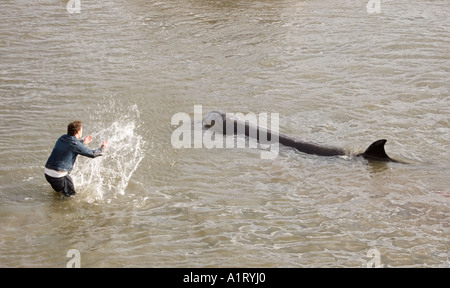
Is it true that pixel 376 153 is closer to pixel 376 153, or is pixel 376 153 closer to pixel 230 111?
pixel 376 153

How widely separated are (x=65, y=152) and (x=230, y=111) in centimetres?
445

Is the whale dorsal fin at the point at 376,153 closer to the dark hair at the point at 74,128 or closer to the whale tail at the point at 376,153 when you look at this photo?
the whale tail at the point at 376,153

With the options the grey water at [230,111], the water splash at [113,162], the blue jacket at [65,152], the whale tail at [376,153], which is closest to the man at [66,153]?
the blue jacket at [65,152]

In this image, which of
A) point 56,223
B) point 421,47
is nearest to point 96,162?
point 56,223

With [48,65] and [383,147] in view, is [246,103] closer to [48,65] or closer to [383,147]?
[383,147]

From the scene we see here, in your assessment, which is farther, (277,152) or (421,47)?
(421,47)

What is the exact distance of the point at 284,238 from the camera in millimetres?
8258

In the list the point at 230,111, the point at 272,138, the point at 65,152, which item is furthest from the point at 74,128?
the point at 230,111

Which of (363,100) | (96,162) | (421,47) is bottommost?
(96,162)

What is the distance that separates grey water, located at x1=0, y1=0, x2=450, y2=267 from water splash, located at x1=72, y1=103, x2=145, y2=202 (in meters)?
0.03

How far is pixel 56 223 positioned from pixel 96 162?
173 centimetres

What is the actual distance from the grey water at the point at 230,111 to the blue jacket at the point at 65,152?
2.04 ft

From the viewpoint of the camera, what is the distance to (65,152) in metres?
8.83

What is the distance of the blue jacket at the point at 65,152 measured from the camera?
8.79m
